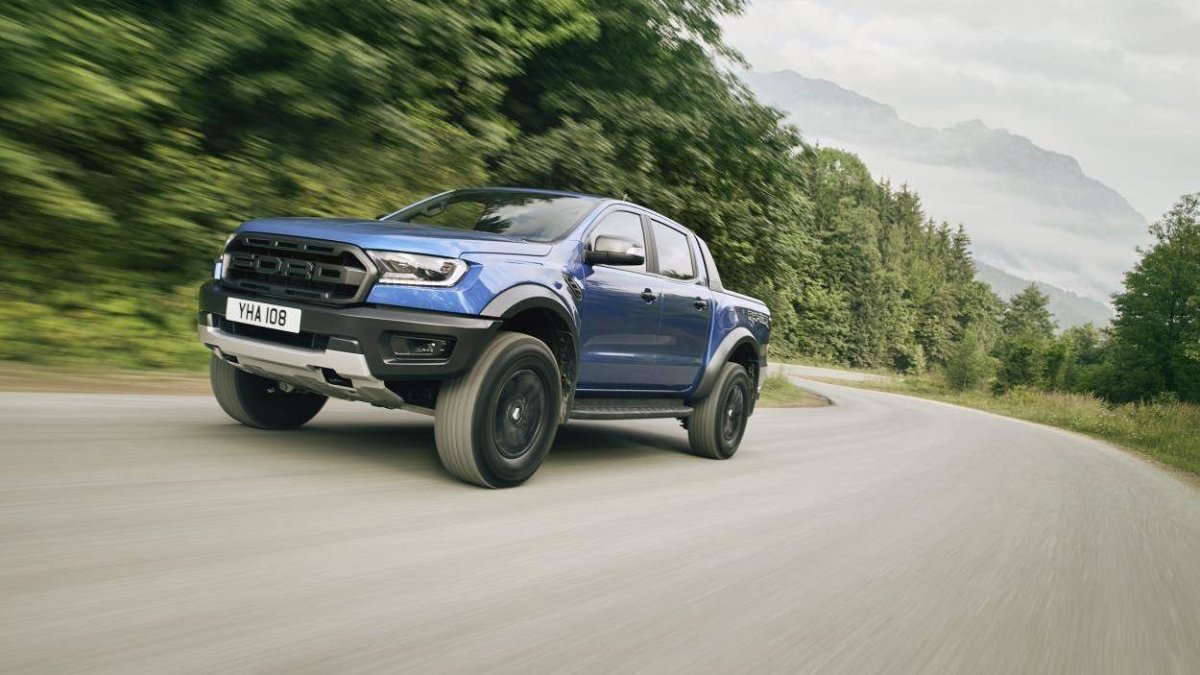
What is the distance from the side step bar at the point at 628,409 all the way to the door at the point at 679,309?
0.15m

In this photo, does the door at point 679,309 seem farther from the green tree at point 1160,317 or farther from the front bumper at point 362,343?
the green tree at point 1160,317

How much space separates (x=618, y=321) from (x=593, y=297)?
35 cm

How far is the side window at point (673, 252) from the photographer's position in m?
6.16

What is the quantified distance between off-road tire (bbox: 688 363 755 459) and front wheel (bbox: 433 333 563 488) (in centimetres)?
234

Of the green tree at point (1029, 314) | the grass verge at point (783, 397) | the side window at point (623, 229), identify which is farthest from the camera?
the green tree at point (1029, 314)

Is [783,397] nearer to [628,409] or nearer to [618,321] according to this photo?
[628,409]

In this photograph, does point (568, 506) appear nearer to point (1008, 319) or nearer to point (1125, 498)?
point (1125, 498)

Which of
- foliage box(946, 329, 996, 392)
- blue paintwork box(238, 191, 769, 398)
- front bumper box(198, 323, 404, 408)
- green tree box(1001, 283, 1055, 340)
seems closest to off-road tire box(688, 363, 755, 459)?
blue paintwork box(238, 191, 769, 398)

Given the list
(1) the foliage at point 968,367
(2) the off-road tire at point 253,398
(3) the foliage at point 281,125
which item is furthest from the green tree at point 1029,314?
(2) the off-road tire at point 253,398

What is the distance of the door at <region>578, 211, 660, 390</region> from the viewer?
199 inches

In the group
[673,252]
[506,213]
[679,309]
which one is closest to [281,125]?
[506,213]

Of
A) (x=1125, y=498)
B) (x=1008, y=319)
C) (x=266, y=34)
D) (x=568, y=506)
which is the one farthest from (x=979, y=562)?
(x=1008, y=319)

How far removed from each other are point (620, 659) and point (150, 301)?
21.2 ft

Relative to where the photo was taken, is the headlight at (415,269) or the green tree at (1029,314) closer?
the headlight at (415,269)
